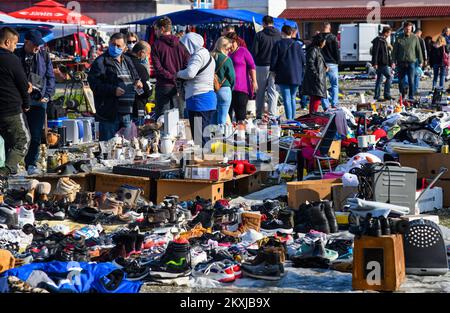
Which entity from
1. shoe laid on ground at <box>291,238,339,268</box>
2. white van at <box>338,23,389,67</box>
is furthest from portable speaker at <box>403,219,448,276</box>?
white van at <box>338,23,389,67</box>

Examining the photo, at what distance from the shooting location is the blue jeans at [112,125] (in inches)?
548

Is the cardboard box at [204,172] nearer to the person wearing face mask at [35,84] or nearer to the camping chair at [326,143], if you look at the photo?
the camping chair at [326,143]

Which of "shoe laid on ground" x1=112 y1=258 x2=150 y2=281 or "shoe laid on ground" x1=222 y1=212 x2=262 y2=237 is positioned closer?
"shoe laid on ground" x1=112 y1=258 x2=150 y2=281

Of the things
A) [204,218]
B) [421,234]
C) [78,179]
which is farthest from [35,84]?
[421,234]

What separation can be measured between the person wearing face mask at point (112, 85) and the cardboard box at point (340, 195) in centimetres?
361

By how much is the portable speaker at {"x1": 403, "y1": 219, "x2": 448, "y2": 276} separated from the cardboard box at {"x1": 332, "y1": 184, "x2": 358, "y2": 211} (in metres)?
2.81

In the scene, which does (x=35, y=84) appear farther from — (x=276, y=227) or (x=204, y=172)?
(x=276, y=227)

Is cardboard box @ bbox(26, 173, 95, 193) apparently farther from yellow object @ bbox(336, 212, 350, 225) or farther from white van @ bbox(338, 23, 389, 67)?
white van @ bbox(338, 23, 389, 67)

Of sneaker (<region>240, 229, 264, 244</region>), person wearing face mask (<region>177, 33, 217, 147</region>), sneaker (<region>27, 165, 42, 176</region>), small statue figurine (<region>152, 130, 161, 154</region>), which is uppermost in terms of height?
person wearing face mask (<region>177, 33, 217, 147</region>)

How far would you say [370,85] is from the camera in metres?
31.6

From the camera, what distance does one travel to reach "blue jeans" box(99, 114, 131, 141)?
13.9 meters

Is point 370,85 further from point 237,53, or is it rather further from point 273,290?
point 273,290

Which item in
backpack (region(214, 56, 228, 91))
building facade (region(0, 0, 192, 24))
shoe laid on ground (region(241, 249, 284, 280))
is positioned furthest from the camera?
building facade (region(0, 0, 192, 24))

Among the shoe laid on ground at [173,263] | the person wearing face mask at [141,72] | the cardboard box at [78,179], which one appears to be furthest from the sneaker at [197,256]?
the person wearing face mask at [141,72]
